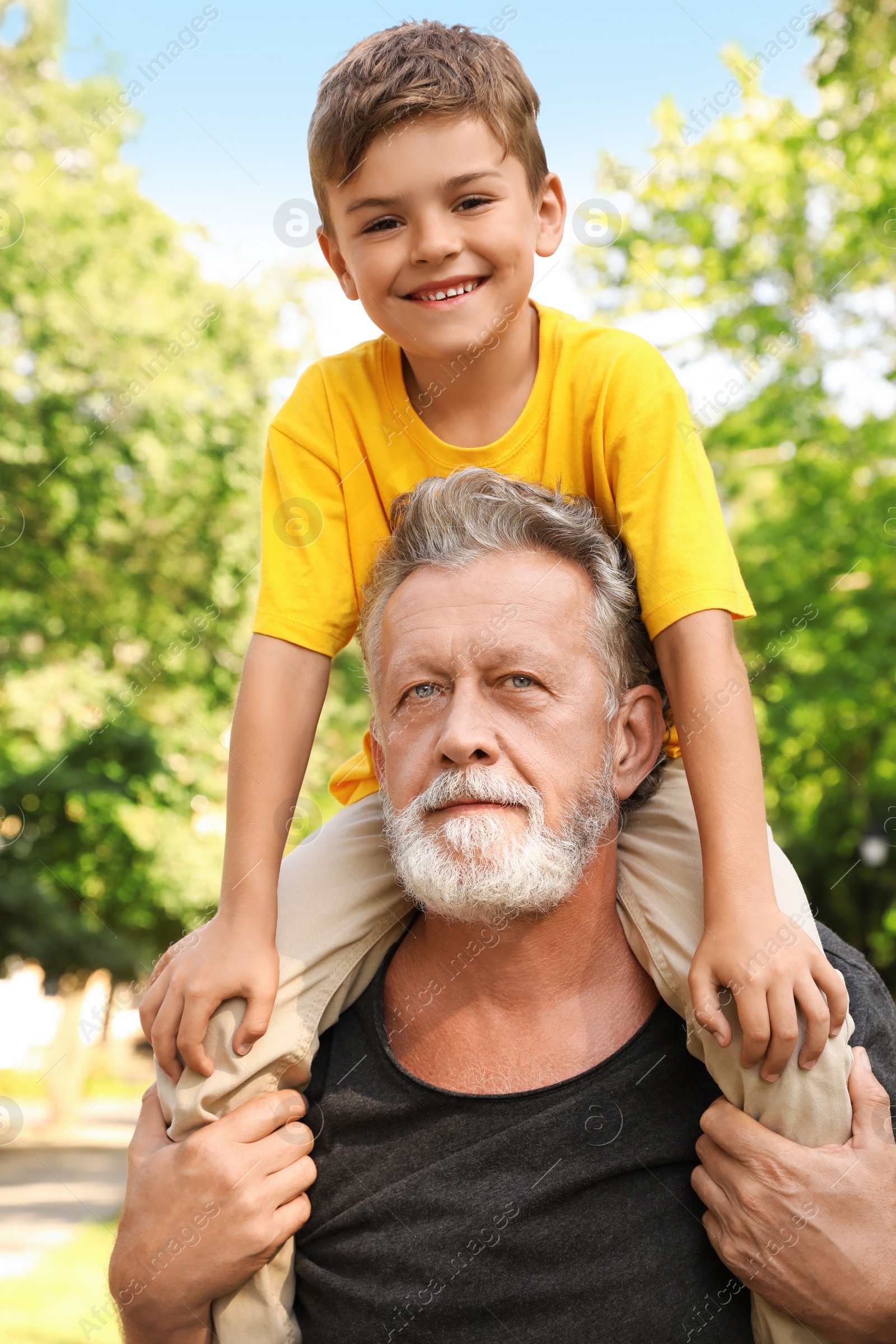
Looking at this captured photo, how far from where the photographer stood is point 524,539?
8.94 feet

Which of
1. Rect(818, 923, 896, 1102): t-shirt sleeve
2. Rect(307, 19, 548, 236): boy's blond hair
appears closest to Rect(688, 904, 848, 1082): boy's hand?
Rect(818, 923, 896, 1102): t-shirt sleeve

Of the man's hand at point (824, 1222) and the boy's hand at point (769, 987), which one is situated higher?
the boy's hand at point (769, 987)

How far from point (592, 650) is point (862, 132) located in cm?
969

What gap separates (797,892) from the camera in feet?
7.90

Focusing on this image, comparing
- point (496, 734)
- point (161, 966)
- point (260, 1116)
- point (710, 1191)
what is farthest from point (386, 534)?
point (710, 1191)

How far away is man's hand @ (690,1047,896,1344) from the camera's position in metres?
2.18

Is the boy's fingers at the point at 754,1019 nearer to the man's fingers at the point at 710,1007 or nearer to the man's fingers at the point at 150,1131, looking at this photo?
the man's fingers at the point at 710,1007

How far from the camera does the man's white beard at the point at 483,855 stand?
245cm

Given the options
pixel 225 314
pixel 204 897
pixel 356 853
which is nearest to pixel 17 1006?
pixel 204 897

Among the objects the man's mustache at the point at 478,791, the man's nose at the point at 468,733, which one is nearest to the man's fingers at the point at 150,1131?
the man's mustache at the point at 478,791

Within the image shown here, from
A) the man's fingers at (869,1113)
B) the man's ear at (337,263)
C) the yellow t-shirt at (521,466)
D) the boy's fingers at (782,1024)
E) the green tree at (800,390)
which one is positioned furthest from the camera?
the green tree at (800,390)

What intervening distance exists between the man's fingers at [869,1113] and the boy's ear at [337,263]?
1.97 m

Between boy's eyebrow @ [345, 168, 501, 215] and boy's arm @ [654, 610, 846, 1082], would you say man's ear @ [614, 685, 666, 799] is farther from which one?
boy's eyebrow @ [345, 168, 501, 215]

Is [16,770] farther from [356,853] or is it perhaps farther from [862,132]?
[356,853]
